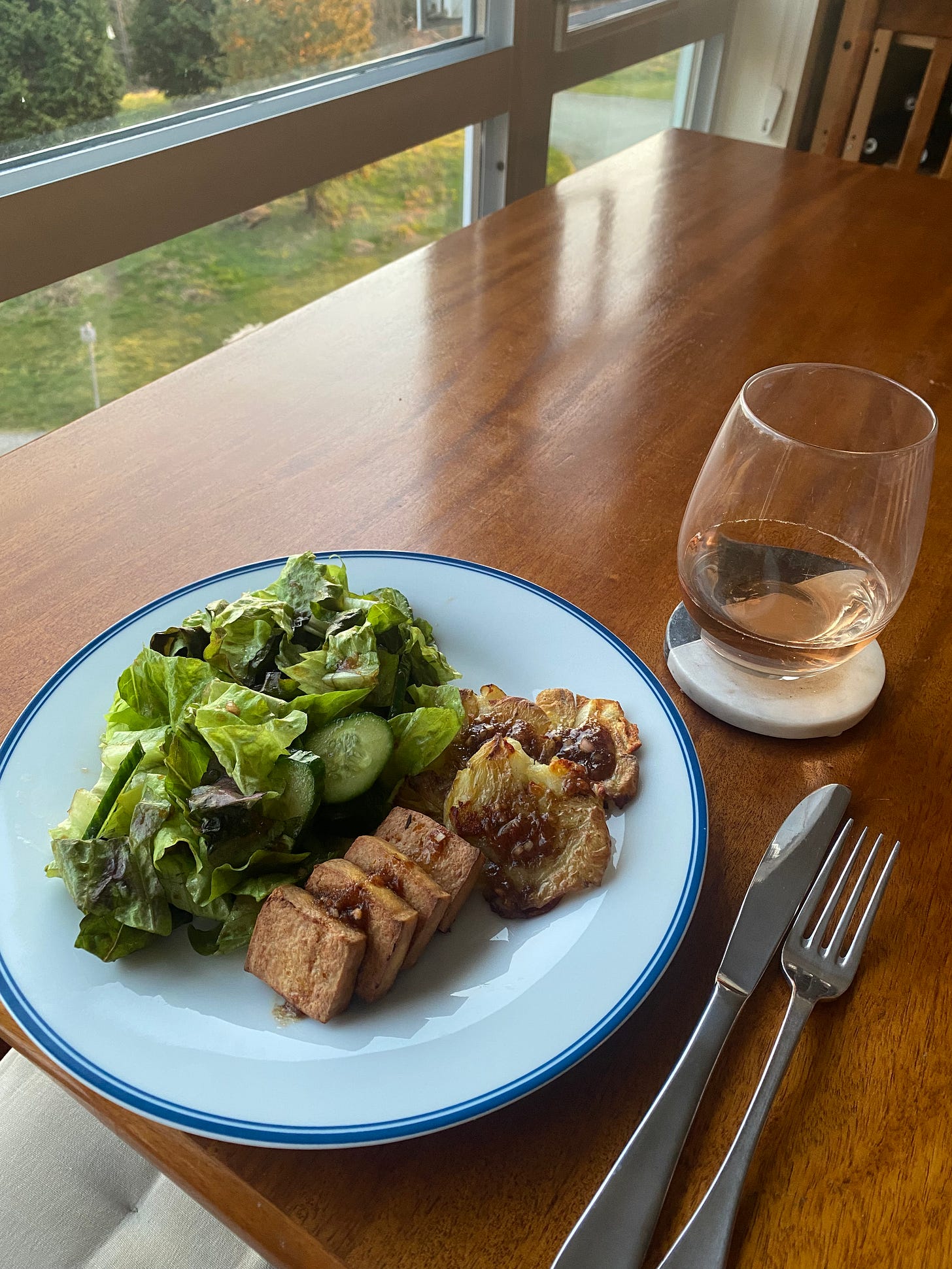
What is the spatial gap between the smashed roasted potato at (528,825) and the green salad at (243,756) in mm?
39

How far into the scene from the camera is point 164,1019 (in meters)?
0.53

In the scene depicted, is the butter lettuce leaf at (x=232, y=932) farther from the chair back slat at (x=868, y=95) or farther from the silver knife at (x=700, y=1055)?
the chair back slat at (x=868, y=95)

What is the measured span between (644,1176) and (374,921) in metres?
0.19

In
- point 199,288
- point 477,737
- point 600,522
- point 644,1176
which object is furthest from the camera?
point 199,288

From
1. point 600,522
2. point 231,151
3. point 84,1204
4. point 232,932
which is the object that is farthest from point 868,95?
point 84,1204

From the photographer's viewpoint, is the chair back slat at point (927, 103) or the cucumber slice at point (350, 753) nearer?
the cucumber slice at point (350, 753)

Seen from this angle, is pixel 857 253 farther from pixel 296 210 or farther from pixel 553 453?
pixel 296 210

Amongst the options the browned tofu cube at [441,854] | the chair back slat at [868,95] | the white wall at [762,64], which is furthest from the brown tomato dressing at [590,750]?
the white wall at [762,64]

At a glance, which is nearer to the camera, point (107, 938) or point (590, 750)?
point (107, 938)

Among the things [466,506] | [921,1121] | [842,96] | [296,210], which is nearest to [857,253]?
[466,506]

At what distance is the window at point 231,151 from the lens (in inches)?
59.7

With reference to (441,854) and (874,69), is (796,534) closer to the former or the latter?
(441,854)

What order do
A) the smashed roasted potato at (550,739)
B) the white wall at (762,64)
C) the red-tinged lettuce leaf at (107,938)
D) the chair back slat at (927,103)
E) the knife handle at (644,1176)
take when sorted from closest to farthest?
the knife handle at (644,1176)
the red-tinged lettuce leaf at (107,938)
the smashed roasted potato at (550,739)
the chair back slat at (927,103)
the white wall at (762,64)

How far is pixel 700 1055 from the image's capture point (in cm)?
53
